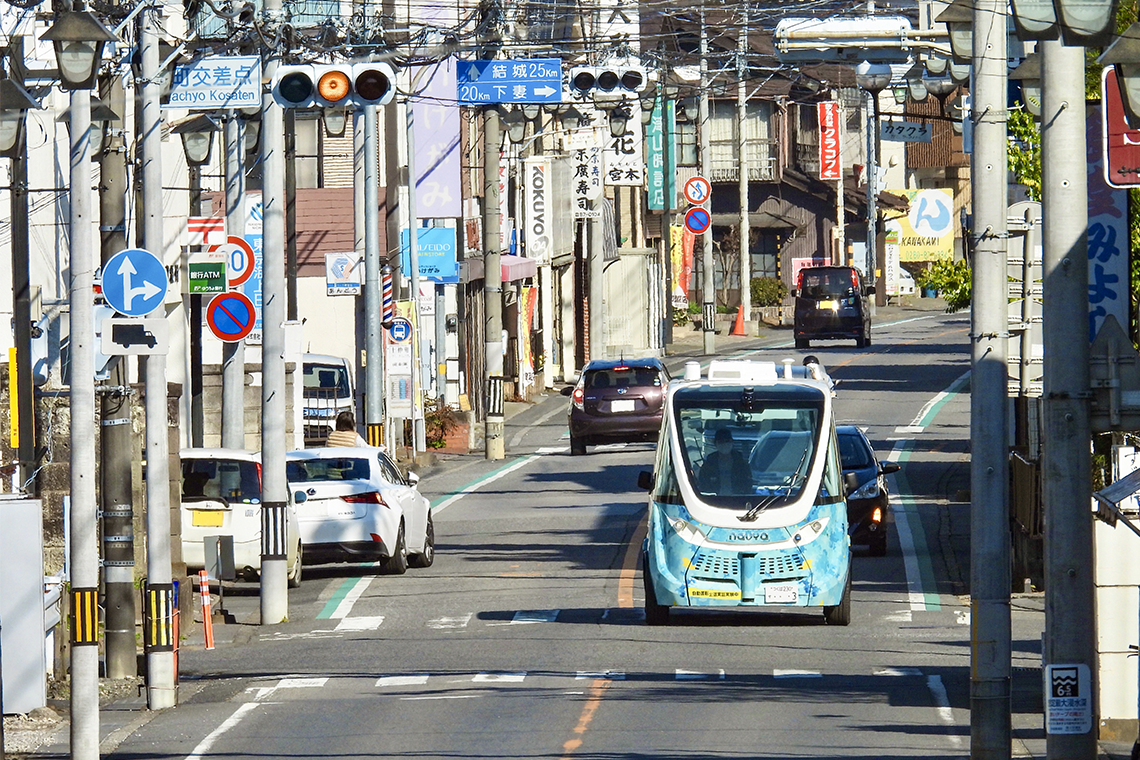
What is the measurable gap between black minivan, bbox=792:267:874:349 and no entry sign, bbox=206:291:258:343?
3968cm

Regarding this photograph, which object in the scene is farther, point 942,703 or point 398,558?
point 398,558

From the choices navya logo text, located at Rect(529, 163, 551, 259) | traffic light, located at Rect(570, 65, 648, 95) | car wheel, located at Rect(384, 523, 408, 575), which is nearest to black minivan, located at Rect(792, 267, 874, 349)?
navya logo text, located at Rect(529, 163, 551, 259)

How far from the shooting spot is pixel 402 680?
16.7 m

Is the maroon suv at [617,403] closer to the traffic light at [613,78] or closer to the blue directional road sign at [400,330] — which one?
the blue directional road sign at [400,330]

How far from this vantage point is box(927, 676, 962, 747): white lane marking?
1371 cm

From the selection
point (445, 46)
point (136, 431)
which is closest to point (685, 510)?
point (136, 431)

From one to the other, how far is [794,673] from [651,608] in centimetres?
303

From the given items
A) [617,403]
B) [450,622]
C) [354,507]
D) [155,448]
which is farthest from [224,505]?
[617,403]

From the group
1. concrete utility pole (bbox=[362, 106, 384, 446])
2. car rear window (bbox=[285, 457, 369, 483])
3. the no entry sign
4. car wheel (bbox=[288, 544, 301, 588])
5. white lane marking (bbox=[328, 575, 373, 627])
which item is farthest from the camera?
concrete utility pole (bbox=[362, 106, 384, 446])

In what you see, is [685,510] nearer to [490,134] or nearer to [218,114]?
[218,114]

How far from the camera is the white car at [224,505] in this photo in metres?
22.1

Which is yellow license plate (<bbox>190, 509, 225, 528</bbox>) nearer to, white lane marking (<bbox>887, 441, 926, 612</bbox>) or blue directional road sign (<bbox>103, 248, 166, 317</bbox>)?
blue directional road sign (<bbox>103, 248, 166, 317</bbox>)

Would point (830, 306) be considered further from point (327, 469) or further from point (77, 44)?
point (77, 44)

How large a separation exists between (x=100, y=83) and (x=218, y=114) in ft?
27.0
